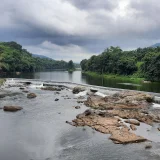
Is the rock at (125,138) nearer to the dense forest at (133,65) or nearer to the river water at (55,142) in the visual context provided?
the river water at (55,142)

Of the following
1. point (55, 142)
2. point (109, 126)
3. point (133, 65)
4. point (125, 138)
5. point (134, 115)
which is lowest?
point (55, 142)

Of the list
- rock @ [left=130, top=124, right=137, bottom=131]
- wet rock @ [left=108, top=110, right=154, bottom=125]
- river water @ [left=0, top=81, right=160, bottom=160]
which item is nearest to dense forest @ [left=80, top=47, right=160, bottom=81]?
wet rock @ [left=108, top=110, right=154, bottom=125]

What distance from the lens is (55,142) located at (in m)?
21.0

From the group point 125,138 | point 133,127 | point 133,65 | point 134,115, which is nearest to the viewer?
point 125,138

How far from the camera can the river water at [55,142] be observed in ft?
59.7

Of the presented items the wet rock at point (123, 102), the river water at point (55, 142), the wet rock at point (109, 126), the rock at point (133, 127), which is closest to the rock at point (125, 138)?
the wet rock at point (109, 126)

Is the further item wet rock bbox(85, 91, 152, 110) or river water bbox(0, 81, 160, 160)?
wet rock bbox(85, 91, 152, 110)

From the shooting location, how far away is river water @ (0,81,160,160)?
A: 1820 cm

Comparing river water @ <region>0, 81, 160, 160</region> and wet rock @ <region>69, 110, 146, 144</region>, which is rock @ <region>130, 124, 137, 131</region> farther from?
river water @ <region>0, 81, 160, 160</region>

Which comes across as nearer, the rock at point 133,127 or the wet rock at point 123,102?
the rock at point 133,127

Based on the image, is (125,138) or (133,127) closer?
(125,138)

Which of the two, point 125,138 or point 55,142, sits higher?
point 125,138

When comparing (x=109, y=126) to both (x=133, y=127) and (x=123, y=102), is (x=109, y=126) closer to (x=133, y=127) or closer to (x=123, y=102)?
(x=133, y=127)

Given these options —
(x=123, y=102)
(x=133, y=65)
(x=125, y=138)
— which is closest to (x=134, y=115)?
(x=123, y=102)
